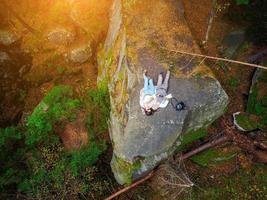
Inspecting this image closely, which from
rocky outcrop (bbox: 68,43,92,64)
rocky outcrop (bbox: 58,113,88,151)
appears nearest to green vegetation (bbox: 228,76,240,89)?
rocky outcrop (bbox: 58,113,88,151)

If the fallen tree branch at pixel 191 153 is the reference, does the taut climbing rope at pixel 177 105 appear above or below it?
above

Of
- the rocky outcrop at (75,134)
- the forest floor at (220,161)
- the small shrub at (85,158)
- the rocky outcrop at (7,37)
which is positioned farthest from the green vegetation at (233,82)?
the rocky outcrop at (7,37)

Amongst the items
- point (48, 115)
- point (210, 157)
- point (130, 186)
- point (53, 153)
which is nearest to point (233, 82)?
point (210, 157)

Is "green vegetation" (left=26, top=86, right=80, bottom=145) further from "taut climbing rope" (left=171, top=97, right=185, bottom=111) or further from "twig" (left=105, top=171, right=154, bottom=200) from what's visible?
"taut climbing rope" (left=171, top=97, right=185, bottom=111)

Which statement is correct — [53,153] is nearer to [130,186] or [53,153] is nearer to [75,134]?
[75,134]

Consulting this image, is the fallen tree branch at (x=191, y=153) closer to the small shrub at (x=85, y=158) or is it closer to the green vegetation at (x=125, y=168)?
the green vegetation at (x=125, y=168)

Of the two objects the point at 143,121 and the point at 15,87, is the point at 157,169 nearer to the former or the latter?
the point at 143,121
